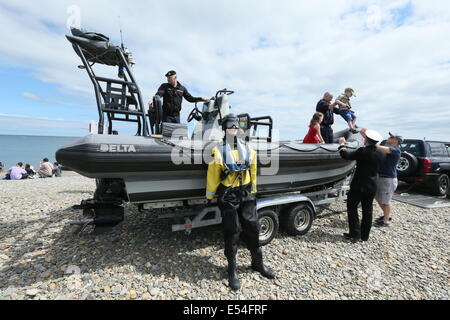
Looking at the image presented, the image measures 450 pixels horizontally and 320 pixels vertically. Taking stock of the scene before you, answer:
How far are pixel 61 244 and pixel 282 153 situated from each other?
11.6 feet

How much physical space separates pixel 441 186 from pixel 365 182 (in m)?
5.78

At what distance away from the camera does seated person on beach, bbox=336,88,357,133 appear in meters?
5.23

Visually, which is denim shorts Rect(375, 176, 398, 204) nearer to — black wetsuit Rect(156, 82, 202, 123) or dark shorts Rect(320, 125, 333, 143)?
dark shorts Rect(320, 125, 333, 143)

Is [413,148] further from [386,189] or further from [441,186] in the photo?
[386,189]

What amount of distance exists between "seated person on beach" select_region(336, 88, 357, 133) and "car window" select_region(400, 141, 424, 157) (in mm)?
3536

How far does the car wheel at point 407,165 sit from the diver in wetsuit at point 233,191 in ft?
22.0

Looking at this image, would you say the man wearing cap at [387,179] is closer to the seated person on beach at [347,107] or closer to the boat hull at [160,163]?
the seated person on beach at [347,107]

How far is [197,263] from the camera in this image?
9.70ft

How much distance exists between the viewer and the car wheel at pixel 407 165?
22.8 ft

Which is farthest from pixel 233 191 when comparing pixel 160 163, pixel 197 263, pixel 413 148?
pixel 413 148

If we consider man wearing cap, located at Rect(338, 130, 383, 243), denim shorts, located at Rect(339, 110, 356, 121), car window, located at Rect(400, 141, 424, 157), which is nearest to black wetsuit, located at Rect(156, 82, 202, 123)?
man wearing cap, located at Rect(338, 130, 383, 243)

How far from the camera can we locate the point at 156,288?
8.14ft
